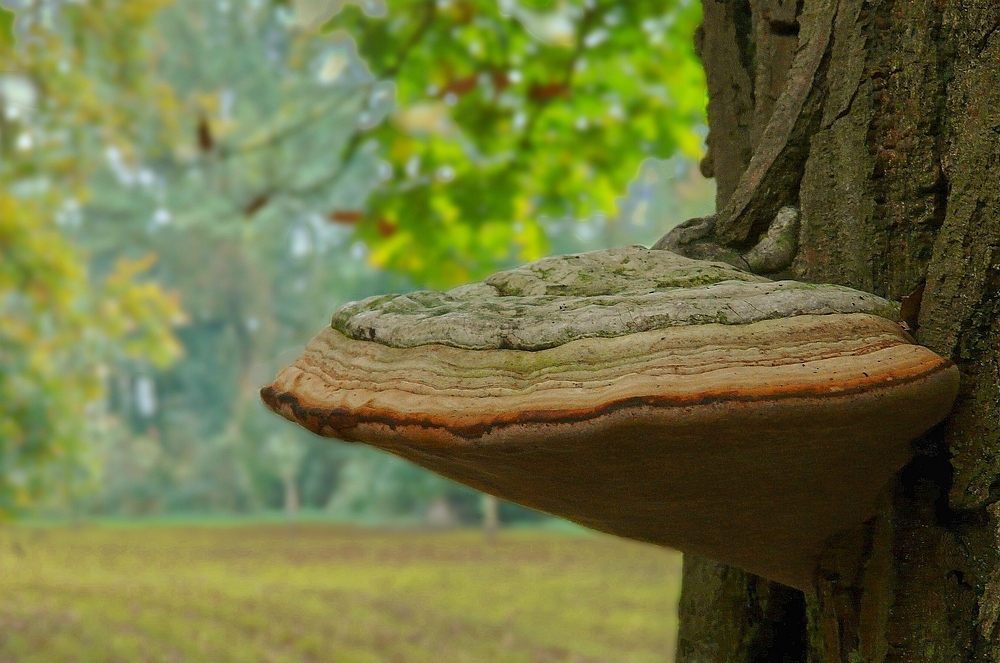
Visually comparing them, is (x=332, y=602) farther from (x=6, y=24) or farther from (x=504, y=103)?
(x=6, y=24)

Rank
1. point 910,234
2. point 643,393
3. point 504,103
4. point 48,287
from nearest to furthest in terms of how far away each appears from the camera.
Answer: point 643,393 < point 910,234 < point 504,103 < point 48,287

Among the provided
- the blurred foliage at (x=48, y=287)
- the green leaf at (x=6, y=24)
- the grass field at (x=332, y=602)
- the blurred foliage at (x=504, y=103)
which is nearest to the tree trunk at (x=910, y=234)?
the blurred foliage at (x=504, y=103)

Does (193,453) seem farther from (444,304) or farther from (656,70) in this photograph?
(444,304)

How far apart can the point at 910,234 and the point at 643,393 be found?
1.11ft

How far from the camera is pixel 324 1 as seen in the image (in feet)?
4.52

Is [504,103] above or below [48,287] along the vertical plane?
above

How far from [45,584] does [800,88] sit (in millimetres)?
3960

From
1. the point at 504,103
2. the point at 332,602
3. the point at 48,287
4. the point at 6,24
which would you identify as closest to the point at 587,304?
the point at 6,24

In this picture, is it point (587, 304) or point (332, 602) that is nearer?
point (587, 304)

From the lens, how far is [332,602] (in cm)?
396

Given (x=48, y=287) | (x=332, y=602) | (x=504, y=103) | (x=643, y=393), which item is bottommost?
(x=332, y=602)

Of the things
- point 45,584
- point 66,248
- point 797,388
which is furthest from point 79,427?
point 797,388

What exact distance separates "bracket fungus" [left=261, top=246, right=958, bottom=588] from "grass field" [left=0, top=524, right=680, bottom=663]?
113 inches

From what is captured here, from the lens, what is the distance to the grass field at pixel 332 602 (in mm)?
3184
